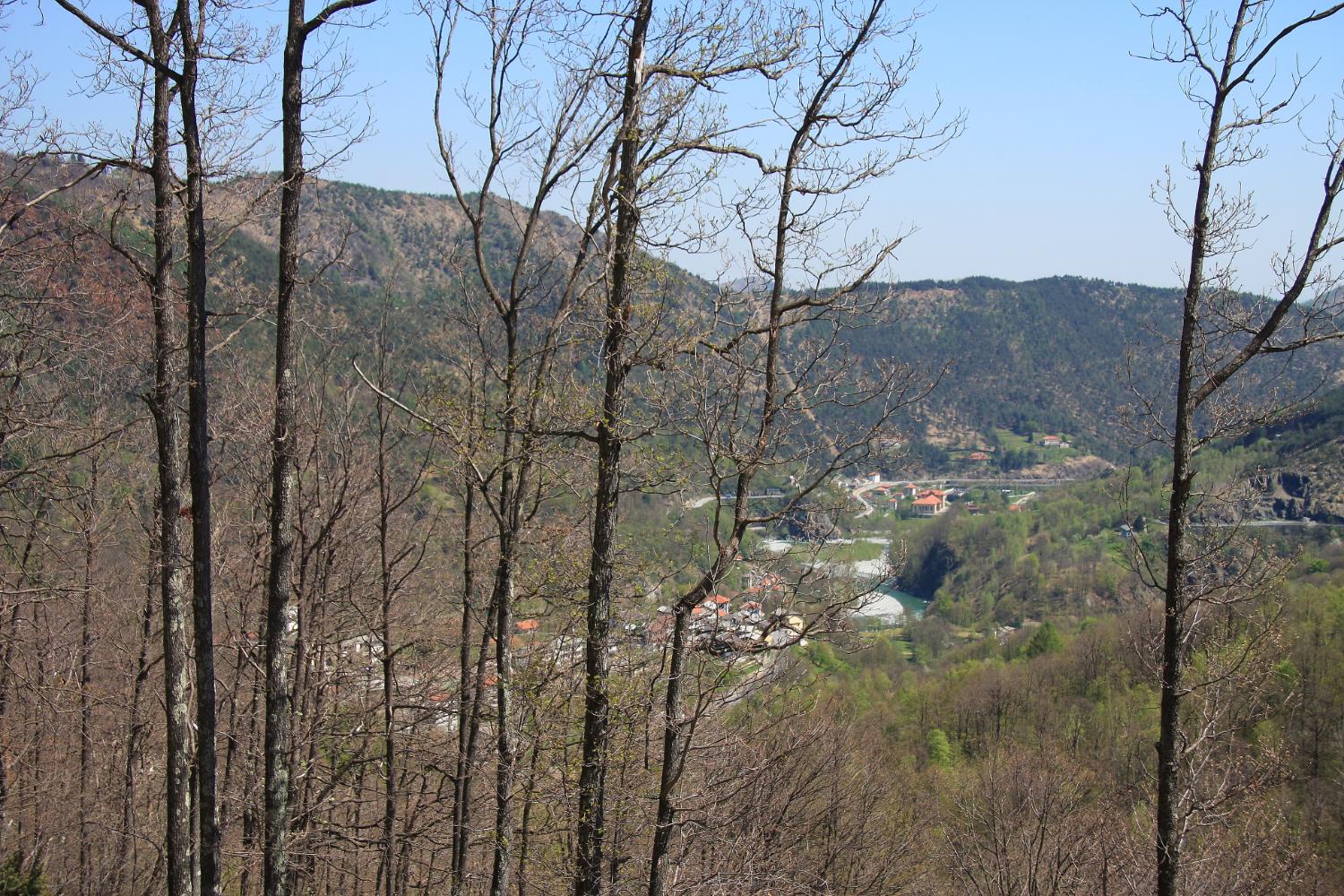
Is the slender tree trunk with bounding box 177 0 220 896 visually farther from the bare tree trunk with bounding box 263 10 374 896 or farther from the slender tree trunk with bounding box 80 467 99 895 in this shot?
the slender tree trunk with bounding box 80 467 99 895

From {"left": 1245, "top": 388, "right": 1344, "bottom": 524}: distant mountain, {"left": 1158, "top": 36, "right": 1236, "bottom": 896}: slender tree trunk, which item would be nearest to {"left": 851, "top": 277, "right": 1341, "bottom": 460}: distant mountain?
{"left": 1245, "top": 388, "right": 1344, "bottom": 524}: distant mountain

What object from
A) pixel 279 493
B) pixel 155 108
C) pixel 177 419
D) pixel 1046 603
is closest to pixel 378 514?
pixel 177 419

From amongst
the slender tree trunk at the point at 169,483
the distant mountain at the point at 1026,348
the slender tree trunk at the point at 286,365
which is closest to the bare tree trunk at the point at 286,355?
the slender tree trunk at the point at 286,365

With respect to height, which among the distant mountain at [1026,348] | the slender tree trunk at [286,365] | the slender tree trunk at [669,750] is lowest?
the slender tree trunk at [669,750]

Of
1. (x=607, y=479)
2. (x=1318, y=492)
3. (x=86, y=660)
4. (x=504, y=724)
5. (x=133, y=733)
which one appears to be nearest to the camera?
(x=607, y=479)

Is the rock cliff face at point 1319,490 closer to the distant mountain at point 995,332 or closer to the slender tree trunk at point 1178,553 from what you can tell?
the slender tree trunk at point 1178,553

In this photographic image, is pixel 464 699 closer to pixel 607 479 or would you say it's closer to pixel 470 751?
pixel 470 751

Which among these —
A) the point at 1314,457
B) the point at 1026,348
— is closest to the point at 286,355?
the point at 1314,457

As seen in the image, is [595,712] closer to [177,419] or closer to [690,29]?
[177,419]

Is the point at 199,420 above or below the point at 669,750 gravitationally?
above
